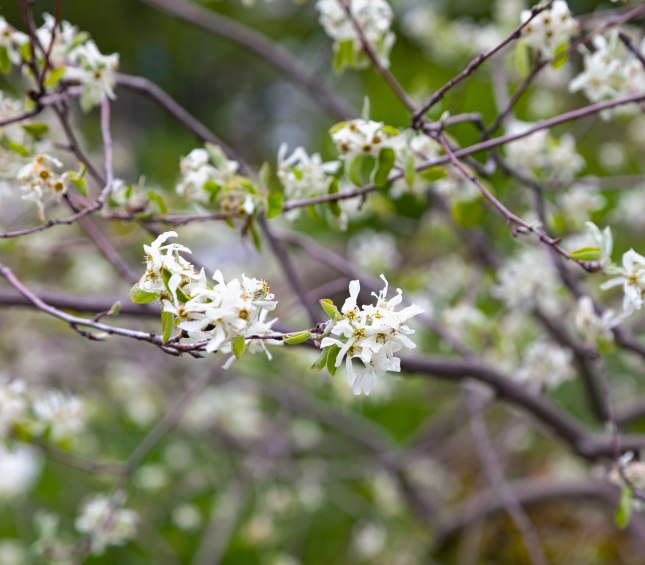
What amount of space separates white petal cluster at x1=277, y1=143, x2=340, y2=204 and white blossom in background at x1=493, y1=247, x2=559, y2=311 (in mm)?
475

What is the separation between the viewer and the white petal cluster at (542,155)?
105 centimetres

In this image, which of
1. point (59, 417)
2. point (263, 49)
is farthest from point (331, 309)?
point (263, 49)

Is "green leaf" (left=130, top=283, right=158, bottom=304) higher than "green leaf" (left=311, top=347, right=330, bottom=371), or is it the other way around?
"green leaf" (left=130, top=283, right=158, bottom=304)

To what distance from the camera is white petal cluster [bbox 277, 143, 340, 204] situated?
79cm

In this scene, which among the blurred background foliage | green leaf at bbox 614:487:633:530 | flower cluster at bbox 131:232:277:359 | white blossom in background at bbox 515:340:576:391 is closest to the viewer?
flower cluster at bbox 131:232:277:359

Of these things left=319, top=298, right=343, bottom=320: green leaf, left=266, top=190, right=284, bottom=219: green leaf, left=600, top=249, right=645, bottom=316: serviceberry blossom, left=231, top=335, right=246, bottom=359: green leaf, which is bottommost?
left=231, top=335, right=246, bottom=359: green leaf

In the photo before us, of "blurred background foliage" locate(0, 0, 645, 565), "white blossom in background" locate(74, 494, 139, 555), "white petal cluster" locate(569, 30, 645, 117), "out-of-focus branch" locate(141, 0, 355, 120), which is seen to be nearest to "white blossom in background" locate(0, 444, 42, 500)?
"blurred background foliage" locate(0, 0, 645, 565)

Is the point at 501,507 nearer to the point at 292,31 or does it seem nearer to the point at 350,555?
the point at 350,555

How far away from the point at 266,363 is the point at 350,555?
614 millimetres

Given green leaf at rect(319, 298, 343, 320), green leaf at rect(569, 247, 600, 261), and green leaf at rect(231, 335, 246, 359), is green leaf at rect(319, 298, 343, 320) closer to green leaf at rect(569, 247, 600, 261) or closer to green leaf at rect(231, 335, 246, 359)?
green leaf at rect(231, 335, 246, 359)

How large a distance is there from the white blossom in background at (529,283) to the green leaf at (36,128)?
2.29 ft

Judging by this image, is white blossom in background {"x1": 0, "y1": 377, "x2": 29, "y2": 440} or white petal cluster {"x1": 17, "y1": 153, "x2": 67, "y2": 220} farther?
white blossom in background {"x1": 0, "y1": 377, "x2": 29, "y2": 440}

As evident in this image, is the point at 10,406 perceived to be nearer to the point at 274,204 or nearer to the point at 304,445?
the point at 274,204

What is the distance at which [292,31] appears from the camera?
4992 mm
